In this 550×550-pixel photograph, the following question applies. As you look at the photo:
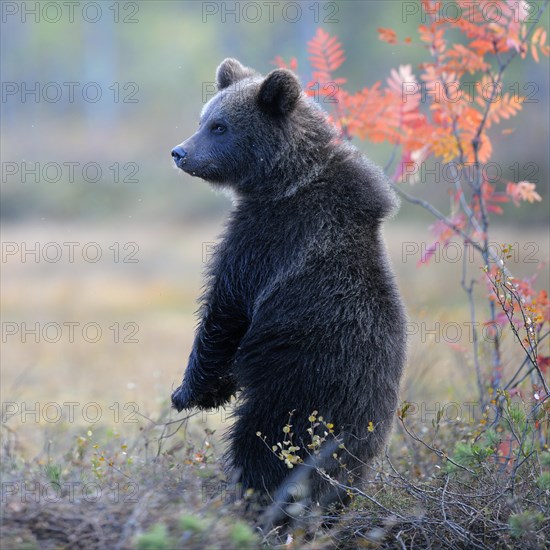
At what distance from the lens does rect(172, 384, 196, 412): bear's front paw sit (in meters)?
5.32

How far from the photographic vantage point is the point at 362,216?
16.3 ft

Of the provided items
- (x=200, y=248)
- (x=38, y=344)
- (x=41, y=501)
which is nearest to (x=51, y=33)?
(x=200, y=248)

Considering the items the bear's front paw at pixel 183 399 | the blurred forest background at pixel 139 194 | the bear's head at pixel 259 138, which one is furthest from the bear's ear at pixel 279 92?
the bear's front paw at pixel 183 399

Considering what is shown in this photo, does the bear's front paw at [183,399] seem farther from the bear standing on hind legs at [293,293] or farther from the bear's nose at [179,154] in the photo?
the bear's nose at [179,154]

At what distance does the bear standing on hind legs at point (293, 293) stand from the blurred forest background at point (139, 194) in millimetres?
556

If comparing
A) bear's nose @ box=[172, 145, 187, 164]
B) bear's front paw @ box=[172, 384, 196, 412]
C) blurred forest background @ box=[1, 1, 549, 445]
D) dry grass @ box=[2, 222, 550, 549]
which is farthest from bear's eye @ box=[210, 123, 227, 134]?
dry grass @ box=[2, 222, 550, 549]

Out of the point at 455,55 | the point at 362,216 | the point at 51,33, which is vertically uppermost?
the point at 51,33

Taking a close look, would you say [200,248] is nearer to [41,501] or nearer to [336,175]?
[336,175]

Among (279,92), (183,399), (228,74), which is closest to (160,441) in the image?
(183,399)

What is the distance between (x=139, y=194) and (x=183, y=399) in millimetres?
20117

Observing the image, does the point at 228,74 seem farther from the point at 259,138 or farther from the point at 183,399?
the point at 183,399

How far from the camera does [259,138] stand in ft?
18.1

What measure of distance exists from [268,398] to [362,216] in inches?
46.8

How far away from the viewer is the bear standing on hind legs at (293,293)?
462cm
